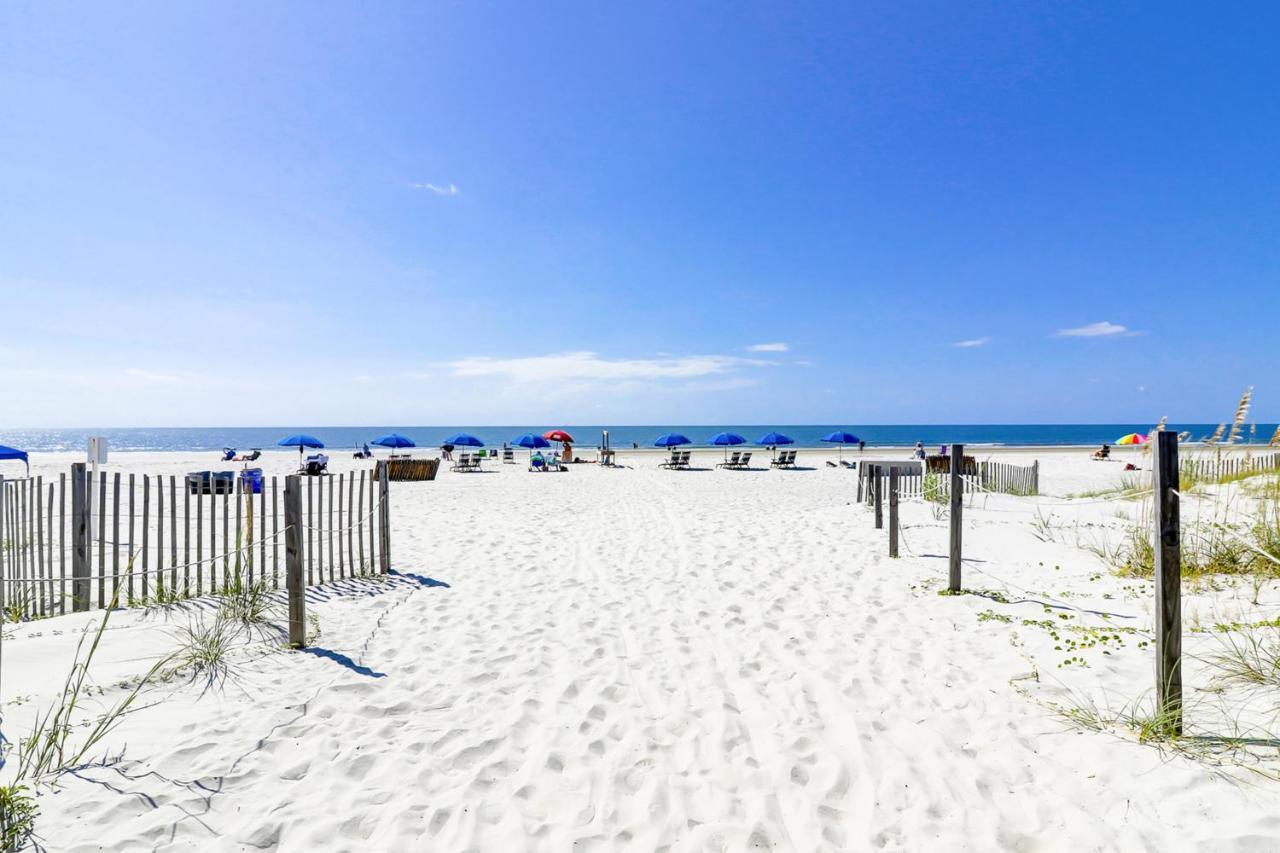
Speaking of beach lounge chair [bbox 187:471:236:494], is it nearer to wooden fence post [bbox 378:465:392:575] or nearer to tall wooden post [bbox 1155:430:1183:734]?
wooden fence post [bbox 378:465:392:575]

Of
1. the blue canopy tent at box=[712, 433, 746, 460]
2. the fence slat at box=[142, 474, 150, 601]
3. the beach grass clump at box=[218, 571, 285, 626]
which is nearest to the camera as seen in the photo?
the beach grass clump at box=[218, 571, 285, 626]

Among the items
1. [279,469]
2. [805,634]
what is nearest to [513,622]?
[805,634]

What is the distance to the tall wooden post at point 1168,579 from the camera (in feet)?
11.1

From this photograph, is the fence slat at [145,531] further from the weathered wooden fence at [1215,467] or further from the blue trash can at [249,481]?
the weathered wooden fence at [1215,467]

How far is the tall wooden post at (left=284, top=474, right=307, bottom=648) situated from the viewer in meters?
4.93

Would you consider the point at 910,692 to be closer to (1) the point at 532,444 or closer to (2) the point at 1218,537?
(2) the point at 1218,537

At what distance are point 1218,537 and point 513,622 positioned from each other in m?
7.86

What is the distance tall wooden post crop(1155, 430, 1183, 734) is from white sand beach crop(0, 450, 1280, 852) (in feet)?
0.95

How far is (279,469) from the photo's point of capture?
28.7 meters

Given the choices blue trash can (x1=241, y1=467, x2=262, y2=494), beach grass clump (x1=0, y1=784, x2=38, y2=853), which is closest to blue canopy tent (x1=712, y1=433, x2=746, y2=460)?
blue trash can (x1=241, y1=467, x2=262, y2=494)

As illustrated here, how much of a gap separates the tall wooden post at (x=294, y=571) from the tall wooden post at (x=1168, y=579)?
596cm

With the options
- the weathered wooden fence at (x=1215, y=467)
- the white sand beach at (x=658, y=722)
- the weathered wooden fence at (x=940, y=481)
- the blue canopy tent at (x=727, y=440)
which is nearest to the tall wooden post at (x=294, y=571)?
the white sand beach at (x=658, y=722)

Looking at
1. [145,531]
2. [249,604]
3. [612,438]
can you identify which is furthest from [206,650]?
[612,438]

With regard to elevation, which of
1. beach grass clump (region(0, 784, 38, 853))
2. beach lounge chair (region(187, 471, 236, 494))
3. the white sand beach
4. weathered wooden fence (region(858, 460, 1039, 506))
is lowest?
the white sand beach
